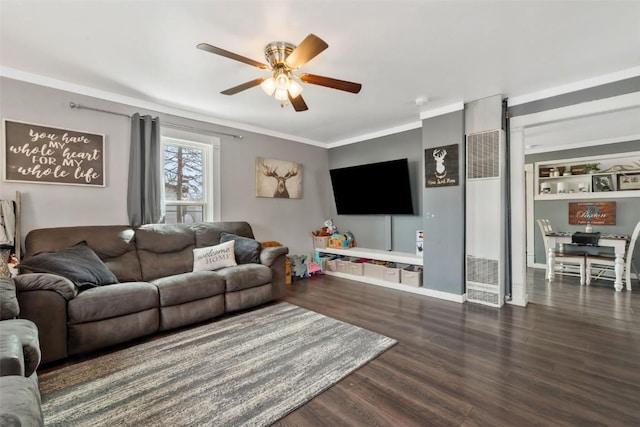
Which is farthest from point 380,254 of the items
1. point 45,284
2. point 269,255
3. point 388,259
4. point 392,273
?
point 45,284

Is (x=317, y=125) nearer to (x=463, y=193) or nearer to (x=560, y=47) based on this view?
(x=463, y=193)

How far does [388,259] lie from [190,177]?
3.16m

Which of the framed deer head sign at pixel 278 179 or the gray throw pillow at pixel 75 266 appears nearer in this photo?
the gray throw pillow at pixel 75 266

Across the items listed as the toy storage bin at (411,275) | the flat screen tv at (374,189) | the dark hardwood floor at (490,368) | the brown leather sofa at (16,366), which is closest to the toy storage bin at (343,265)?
the flat screen tv at (374,189)

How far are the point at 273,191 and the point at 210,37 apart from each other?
2.74 meters

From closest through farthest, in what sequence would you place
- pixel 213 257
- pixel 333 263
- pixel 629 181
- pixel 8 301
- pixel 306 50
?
Answer: 1. pixel 8 301
2. pixel 306 50
3. pixel 213 257
4. pixel 629 181
5. pixel 333 263

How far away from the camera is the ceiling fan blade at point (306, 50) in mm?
1705

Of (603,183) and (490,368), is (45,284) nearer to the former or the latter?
(490,368)

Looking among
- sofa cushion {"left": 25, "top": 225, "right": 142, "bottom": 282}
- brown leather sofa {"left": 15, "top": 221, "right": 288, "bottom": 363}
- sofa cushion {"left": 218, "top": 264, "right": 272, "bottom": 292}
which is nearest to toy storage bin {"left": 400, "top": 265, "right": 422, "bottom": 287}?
brown leather sofa {"left": 15, "top": 221, "right": 288, "bottom": 363}

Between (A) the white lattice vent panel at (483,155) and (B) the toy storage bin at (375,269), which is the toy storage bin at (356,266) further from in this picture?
(A) the white lattice vent panel at (483,155)

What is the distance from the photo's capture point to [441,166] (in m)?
3.71

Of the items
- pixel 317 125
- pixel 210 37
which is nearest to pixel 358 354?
pixel 210 37

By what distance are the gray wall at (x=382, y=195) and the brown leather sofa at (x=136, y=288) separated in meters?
1.99

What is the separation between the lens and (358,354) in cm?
222
